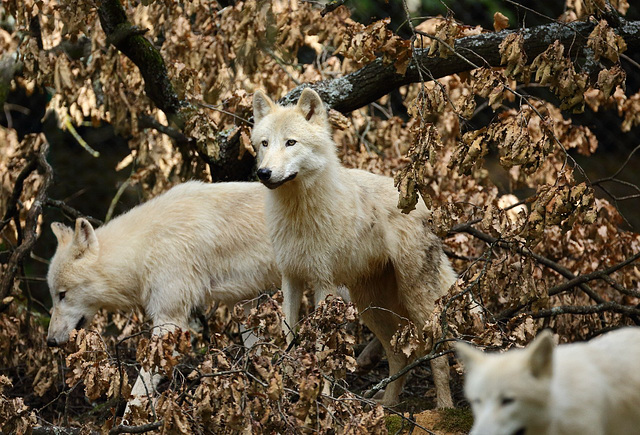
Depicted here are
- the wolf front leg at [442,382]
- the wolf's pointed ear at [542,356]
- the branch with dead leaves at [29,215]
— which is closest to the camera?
the wolf's pointed ear at [542,356]

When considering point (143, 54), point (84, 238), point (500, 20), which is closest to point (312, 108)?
point (500, 20)

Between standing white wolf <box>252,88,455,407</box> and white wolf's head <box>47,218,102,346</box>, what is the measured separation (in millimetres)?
1425

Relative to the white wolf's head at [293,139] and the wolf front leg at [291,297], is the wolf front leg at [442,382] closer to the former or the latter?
the wolf front leg at [291,297]

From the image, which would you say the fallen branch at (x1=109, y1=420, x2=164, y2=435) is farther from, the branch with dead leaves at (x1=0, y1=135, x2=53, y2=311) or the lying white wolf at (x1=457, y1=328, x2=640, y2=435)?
the branch with dead leaves at (x1=0, y1=135, x2=53, y2=311)

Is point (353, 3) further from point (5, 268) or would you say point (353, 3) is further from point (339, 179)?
point (5, 268)

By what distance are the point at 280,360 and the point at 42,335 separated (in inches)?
125

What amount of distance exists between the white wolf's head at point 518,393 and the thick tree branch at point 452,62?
278cm

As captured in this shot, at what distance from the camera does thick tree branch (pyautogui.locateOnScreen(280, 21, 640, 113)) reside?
16.9 feet

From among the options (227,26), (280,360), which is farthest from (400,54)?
(227,26)

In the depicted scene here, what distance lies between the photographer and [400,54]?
14.8ft

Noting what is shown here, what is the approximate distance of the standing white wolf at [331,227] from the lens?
463cm

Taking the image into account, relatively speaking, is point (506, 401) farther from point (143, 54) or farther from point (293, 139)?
point (143, 54)

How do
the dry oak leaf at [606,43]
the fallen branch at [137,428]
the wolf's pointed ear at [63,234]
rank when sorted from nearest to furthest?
the fallen branch at [137,428] < the dry oak leaf at [606,43] < the wolf's pointed ear at [63,234]

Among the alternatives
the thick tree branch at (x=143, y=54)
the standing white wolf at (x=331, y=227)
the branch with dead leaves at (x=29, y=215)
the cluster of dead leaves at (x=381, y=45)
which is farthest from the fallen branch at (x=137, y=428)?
the thick tree branch at (x=143, y=54)
